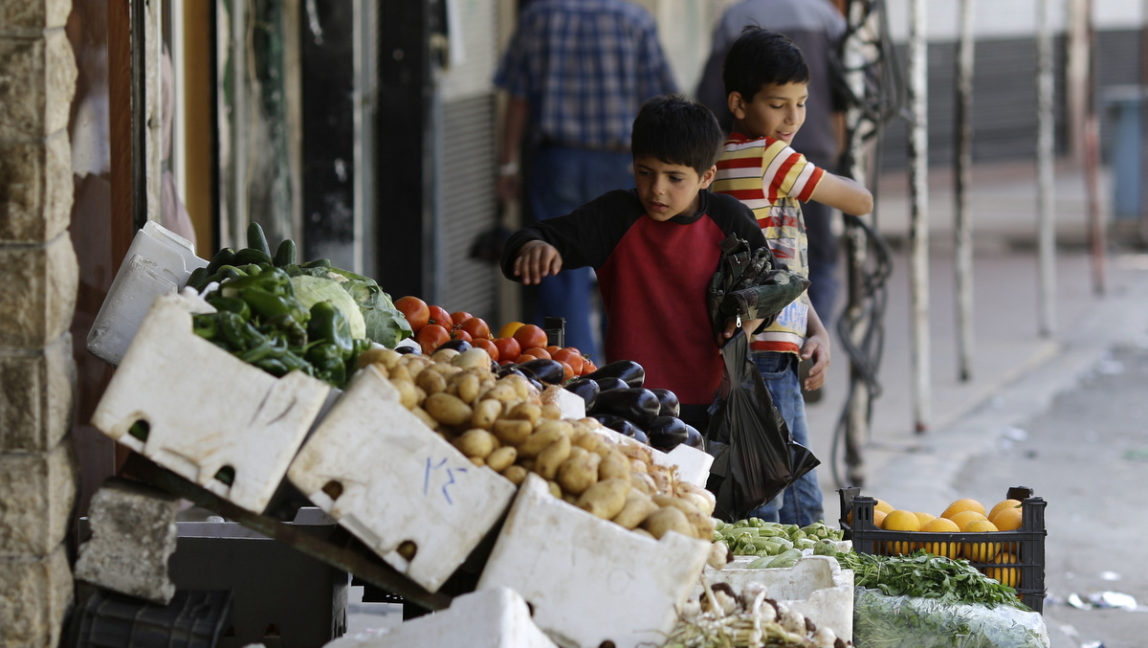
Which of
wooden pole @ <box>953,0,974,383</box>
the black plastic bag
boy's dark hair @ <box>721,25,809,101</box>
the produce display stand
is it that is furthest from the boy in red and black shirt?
wooden pole @ <box>953,0,974,383</box>

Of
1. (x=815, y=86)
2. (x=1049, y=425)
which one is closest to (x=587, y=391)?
→ (x=815, y=86)

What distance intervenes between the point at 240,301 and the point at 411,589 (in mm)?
715

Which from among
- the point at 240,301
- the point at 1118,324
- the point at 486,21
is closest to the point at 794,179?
the point at 240,301

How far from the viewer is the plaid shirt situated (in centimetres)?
806

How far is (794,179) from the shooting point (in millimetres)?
4547

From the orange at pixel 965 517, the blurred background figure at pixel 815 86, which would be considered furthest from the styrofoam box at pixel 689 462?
the blurred background figure at pixel 815 86

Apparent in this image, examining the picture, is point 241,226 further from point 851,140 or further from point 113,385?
point 113,385

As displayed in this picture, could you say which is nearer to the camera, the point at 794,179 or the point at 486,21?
the point at 794,179

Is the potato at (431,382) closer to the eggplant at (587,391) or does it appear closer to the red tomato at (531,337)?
the eggplant at (587,391)

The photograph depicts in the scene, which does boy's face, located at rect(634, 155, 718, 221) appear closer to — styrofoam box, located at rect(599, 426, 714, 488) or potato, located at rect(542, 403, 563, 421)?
styrofoam box, located at rect(599, 426, 714, 488)

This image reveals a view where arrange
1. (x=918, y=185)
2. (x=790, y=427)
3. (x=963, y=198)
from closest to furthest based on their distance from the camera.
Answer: (x=790, y=427)
(x=918, y=185)
(x=963, y=198)

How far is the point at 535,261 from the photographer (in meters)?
4.14

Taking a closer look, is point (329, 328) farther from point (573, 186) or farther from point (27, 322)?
point (573, 186)

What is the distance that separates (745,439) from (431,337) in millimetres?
933
